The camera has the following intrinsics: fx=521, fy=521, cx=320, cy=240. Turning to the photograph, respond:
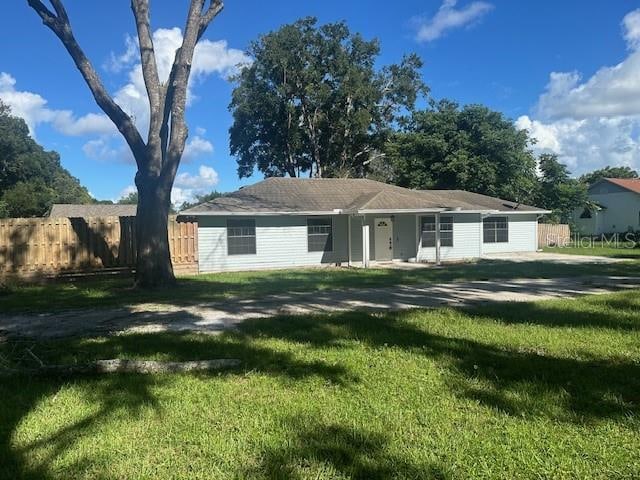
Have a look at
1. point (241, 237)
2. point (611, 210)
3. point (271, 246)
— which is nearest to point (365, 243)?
point (271, 246)

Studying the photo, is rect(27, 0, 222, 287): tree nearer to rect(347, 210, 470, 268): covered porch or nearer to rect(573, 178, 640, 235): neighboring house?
rect(347, 210, 470, 268): covered porch

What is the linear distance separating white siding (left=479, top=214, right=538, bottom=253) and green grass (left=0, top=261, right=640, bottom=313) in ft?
26.3

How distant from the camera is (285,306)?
10.0 metres

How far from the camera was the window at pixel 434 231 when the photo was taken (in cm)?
2253

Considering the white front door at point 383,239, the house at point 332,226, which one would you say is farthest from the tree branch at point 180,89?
the white front door at point 383,239

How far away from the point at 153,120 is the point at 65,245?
5.26 m

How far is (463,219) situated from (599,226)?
1082 inches

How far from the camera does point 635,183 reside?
44000 mm

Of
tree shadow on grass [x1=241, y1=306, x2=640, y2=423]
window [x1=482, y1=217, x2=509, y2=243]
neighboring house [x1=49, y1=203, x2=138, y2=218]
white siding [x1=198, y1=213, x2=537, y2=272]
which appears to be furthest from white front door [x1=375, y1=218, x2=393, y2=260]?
neighboring house [x1=49, y1=203, x2=138, y2=218]

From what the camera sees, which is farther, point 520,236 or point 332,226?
point 520,236

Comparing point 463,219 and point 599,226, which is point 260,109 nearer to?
point 463,219

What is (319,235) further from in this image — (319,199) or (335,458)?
(335,458)

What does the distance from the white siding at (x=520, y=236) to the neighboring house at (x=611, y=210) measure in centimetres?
1759

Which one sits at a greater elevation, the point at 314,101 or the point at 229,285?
the point at 314,101
